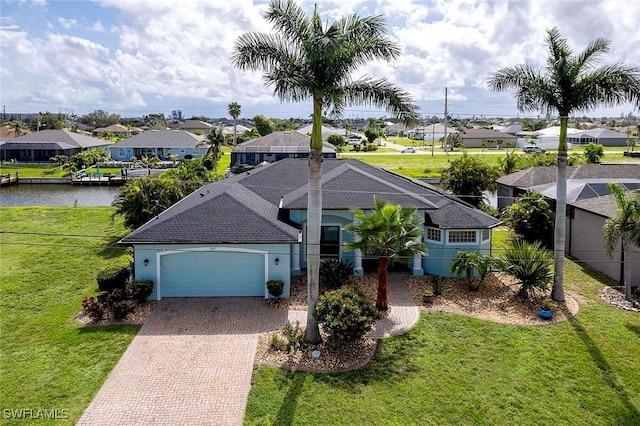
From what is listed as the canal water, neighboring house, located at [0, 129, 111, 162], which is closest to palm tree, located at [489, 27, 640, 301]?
the canal water

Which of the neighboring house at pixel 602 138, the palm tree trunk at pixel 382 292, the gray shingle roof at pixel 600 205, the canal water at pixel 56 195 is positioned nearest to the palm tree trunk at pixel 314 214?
the palm tree trunk at pixel 382 292

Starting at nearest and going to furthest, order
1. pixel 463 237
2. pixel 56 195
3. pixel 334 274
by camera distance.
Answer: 1. pixel 334 274
2. pixel 463 237
3. pixel 56 195

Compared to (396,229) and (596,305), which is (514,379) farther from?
(596,305)

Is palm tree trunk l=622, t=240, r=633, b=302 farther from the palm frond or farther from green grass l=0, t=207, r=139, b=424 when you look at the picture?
green grass l=0, t=207, r=139, b=424

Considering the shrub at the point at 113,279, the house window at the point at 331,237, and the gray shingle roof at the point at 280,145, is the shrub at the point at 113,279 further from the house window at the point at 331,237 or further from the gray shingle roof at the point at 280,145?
the gray shingle roof at the point at 280,145

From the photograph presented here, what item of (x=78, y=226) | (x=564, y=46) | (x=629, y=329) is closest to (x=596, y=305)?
(x=629, y=329)

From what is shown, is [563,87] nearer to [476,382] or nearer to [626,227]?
[626,227]

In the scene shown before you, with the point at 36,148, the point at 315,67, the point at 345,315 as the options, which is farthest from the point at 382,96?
the point at 36,148
